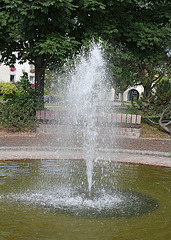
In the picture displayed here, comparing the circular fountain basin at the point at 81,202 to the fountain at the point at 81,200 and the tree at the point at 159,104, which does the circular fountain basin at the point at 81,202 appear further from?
the tree at the point at 159,104

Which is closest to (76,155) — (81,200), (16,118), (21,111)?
(81,200)

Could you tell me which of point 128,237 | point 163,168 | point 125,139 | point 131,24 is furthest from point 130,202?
point 131,24

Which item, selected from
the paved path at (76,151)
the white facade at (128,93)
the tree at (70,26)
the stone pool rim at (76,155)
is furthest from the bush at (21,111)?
the white facade at (128,93)

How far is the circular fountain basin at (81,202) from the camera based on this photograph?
4320mm

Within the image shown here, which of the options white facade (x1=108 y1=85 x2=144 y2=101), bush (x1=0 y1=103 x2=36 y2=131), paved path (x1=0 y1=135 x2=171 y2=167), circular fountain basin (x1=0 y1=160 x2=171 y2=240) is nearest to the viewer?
circular fountain basin (x1=0 y1=160 x2=171 y2=240)

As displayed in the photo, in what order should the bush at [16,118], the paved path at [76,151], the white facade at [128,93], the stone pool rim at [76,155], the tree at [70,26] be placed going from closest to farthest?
the stone pool rim at [76,155]
the paved path at [76,151]
the tree at [70,26]
the bush at [16,118]
the white facade at [128,93]

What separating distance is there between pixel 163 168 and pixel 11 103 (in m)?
8.26

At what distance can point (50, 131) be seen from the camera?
13.6 m

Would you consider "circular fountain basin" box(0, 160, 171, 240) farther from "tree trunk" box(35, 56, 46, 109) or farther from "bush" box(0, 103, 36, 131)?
"tree trunk" box(35, 56, 46, 109)

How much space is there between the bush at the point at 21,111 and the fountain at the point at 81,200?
5062mm

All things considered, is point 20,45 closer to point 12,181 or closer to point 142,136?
point 142,136

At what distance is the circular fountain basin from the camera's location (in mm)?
4320

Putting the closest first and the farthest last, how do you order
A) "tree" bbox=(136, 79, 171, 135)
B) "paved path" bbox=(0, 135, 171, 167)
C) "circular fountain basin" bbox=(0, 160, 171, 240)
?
"circular fountain basin" bbox=(0, 160, 171, 240) → "paved path" bbox=(0, 135, 171, 167) → "tree" bbox=(136, 79, 171, 135)

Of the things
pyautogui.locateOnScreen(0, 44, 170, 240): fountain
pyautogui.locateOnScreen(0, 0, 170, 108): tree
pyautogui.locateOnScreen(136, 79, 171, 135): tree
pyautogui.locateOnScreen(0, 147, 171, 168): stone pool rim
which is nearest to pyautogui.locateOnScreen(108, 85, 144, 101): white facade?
pyautogui.locateOnScreen(0, 0, 170, 108): tree
